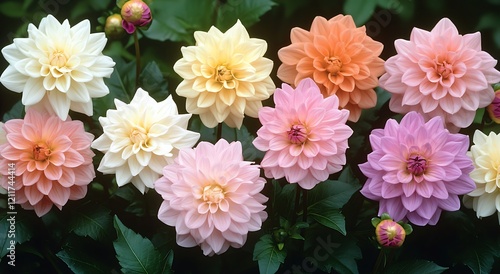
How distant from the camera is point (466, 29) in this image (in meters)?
2.34

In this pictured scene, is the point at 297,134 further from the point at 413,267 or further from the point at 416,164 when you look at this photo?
the point at 413,267

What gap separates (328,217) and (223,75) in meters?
0.33

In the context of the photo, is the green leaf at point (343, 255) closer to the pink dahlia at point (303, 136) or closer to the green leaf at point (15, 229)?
the pink dahlia at point (303, 136)

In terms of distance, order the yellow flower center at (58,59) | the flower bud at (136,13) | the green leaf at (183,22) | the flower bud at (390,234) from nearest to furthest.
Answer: the flower bud at (390,234) → the yellow flower center at (58,59) → the flower bud at (136,13) → the green leaf at (183,22)

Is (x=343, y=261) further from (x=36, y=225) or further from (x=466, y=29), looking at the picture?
(x=466, y=29)

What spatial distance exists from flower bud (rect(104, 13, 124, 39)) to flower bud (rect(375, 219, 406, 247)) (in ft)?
2.22

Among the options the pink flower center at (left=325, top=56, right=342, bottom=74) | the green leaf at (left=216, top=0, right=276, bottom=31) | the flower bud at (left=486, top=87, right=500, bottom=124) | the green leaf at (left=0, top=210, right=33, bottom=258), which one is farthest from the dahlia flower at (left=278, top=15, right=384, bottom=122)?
the green leaf at (left=0, top=210, right=33, bottom=258)

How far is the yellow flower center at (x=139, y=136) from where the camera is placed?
1.30 m

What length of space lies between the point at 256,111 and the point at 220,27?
1.53ft

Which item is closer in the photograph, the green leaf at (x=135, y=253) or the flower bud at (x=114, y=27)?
the green leaf at (x=135, y=253)

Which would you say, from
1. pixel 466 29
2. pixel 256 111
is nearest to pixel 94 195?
pixel 256 111

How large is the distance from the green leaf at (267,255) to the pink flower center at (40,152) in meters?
0.43

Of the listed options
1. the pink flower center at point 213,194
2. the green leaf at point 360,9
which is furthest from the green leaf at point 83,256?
the green leaf at point 360,9

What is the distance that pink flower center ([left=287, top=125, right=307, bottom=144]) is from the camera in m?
1.25
